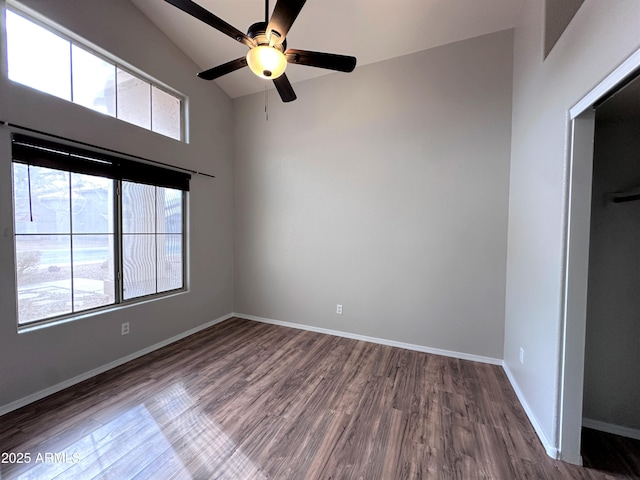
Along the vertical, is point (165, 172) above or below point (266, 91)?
below

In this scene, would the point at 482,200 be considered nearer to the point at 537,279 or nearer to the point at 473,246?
the point at 473,246

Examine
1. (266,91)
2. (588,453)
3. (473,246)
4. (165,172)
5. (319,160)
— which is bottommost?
(588,453)

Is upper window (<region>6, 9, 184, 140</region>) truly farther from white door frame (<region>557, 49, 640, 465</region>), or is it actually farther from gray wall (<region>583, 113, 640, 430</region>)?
gray wall (<region>583, 113, 640, 430</region>)

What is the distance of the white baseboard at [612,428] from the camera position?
1.84 metres

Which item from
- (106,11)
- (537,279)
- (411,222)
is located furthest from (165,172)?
(537,279)

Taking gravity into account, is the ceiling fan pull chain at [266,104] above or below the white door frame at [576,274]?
above

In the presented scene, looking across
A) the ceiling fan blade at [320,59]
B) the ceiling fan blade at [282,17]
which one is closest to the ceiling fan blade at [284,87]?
the ceiling fan blade at [320,59]

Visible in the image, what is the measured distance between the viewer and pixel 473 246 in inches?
114

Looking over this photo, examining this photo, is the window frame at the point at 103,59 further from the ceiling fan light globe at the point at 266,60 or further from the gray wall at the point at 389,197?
the ceiling fan light globe at the point at 266,60

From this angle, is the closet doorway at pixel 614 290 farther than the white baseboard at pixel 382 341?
No

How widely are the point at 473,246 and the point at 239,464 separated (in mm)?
2815

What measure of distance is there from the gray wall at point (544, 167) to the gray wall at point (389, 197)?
0.89ft

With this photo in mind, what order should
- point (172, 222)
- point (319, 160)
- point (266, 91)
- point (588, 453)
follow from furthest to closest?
point (266, 91) < point (319, 160) < point (172, 222) < point (588, 453)

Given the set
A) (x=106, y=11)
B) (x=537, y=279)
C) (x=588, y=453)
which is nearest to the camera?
(x=588, y=453)
